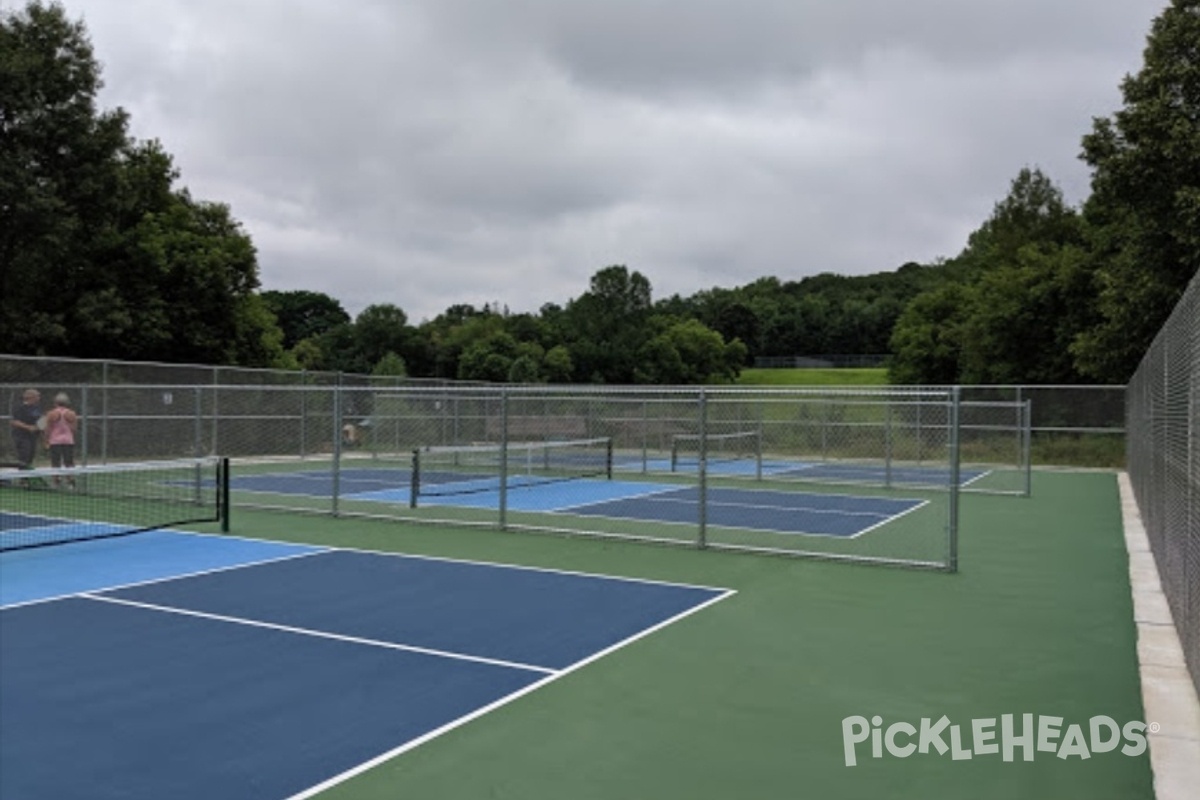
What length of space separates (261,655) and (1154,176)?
28.0m

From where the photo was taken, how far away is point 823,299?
107m

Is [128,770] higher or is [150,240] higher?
[150,240]

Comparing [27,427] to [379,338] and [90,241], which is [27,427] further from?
[379,338]

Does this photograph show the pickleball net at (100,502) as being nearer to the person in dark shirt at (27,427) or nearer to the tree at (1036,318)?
the person in dark shirt at (27,427)

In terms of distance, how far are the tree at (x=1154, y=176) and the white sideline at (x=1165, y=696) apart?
20337mm

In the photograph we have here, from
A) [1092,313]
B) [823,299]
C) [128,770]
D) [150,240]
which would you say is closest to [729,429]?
[1092,313]

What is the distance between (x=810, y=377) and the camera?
9188 centimetres

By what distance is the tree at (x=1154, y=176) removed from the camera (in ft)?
88.2

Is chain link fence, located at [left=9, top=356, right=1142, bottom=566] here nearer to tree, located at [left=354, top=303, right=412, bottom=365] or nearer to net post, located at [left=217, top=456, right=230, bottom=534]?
net post, located at [left=217, top=456, right=230, bottom=534]

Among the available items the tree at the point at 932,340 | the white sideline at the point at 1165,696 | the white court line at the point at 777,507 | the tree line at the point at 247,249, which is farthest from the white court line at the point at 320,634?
the tree at the point at 932,340

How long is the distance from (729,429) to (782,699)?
27.3 metres

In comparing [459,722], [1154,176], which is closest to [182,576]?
[459,722]

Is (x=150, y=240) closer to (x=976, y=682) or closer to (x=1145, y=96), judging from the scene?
(x=1145, y=96)

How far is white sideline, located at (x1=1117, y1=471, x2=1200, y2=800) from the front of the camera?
4.87m
